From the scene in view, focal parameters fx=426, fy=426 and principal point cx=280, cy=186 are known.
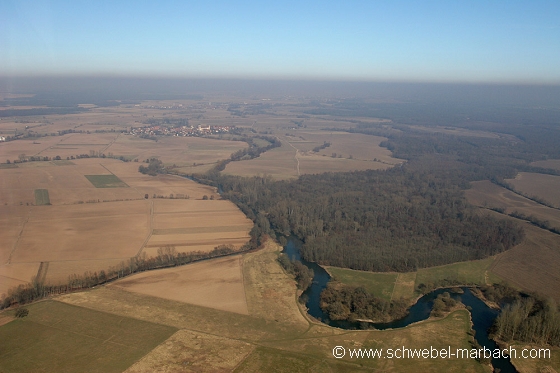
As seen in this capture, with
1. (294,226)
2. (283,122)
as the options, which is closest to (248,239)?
(294,226)

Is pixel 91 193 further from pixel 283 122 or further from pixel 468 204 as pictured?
pixel 283 122

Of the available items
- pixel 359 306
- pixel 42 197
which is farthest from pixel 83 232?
pixel 359 306

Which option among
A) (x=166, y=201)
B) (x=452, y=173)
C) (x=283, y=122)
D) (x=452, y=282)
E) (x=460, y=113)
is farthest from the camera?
(x=460, y=113)

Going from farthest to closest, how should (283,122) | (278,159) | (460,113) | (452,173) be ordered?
(460,113) < (283,122) < (278,159) < (452,173)

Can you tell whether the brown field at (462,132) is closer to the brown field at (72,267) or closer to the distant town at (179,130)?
the distant town at (179,130)

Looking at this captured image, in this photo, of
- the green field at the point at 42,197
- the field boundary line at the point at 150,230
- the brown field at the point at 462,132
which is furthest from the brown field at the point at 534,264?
the brown field at the point at 462,132

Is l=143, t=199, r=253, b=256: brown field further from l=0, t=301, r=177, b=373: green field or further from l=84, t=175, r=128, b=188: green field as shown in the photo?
l=0, t=301, r=177, b=373: green field

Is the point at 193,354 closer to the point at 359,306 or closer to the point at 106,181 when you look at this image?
the point at 359,306
